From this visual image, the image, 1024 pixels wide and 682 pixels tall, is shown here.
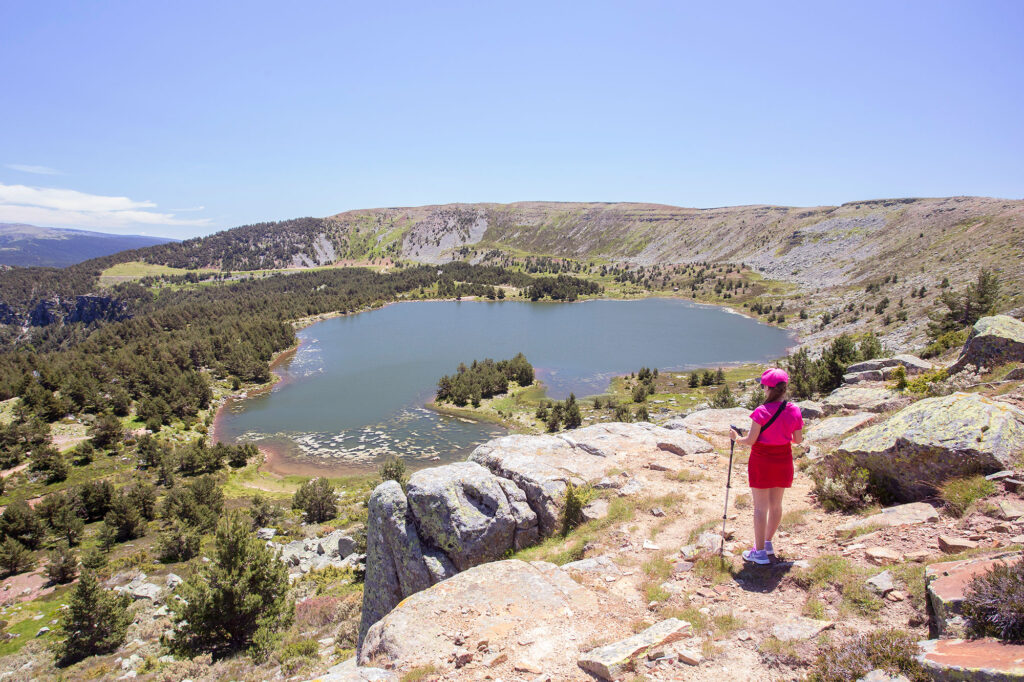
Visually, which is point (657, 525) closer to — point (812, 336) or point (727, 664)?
point (727, 664)

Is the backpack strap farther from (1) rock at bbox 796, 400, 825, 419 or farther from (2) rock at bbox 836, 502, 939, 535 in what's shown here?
(1) rock at bbox 796, 400, 825, 419

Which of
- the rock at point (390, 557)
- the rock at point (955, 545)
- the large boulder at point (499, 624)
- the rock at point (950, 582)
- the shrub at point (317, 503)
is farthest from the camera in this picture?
the shrub at point (317, 503)

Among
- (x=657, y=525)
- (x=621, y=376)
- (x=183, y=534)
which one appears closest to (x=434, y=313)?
(x=621, y=376)

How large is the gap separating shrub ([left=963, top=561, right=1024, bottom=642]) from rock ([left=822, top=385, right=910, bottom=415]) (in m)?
14.4

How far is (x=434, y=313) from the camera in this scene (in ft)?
365

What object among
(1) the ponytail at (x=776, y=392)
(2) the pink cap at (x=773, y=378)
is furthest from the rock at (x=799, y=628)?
(2) the pink cap at (x=773, y=378)

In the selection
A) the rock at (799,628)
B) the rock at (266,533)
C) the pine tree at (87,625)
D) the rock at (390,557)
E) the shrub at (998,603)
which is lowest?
the rock at (266,533)

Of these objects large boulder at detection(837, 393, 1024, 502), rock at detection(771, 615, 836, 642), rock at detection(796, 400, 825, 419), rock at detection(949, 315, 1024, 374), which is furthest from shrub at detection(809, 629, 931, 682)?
rock at detection(949, 315, 1024, 374)

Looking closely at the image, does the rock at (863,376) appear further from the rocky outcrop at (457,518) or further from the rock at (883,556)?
the rock at (883,556)

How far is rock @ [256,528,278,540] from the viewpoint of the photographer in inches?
1093

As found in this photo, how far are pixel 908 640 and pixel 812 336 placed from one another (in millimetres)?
77663

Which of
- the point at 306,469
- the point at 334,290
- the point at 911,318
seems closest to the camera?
the point at 306,469

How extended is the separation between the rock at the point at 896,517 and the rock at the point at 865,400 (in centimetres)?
998

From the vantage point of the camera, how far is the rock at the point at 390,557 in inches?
527
